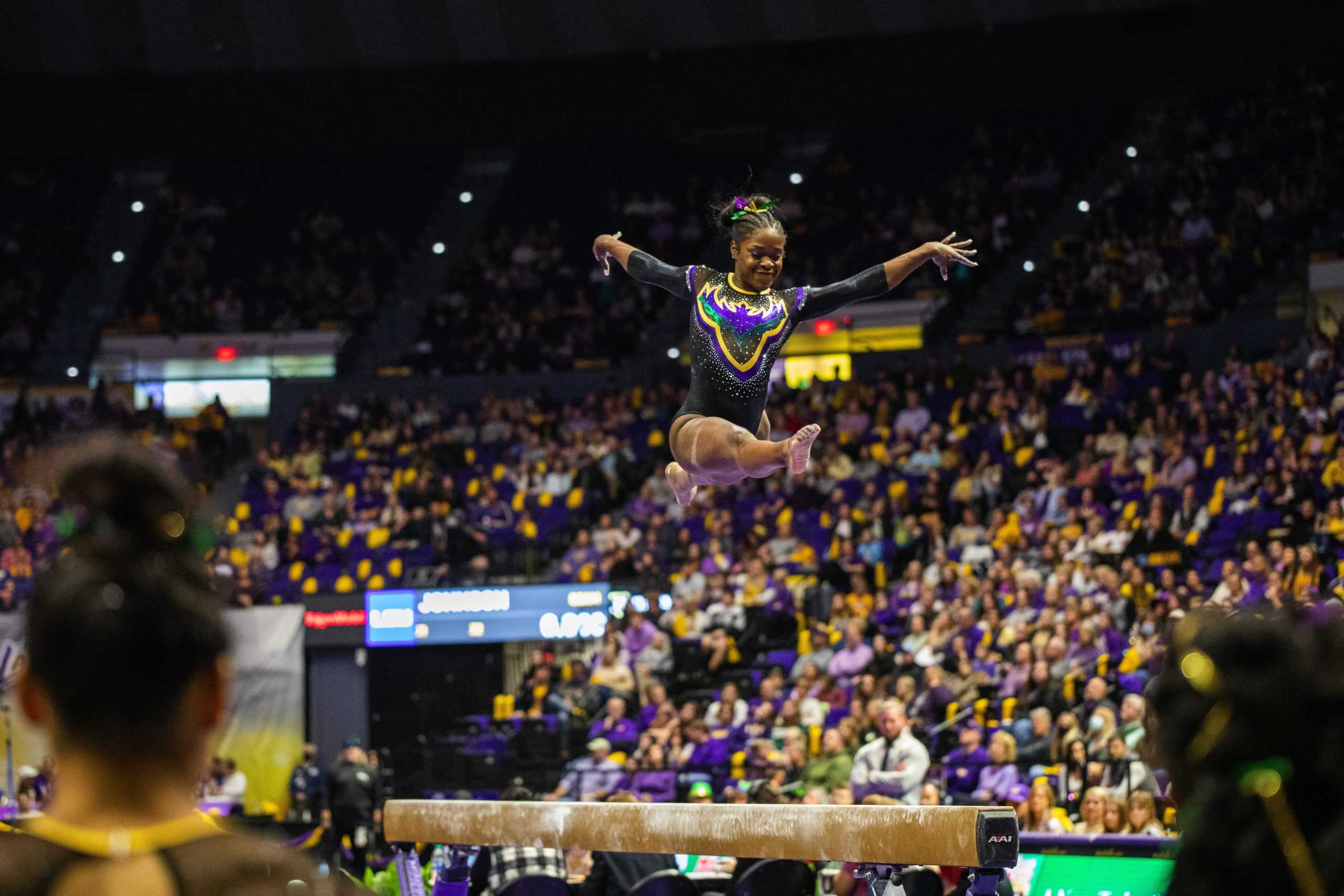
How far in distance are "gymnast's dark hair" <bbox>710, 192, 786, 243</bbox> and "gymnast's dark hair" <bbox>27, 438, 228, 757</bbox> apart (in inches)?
176

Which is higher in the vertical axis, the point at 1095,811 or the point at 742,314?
the point at 742,314

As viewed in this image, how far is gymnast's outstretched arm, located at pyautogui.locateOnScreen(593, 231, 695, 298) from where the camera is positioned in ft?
20.5

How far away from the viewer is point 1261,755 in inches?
64.1

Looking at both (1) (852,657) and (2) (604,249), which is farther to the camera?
(1) (852,657)

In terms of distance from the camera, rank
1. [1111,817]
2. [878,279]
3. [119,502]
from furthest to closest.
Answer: [1111,817] < [878,279] < [119,502]

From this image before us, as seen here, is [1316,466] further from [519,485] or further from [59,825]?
[59,825]

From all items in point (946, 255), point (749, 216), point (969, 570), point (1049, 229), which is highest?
point (1049, 229)

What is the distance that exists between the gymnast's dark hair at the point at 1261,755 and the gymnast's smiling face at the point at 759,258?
14.5ft

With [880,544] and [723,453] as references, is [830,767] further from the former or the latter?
[723,453]

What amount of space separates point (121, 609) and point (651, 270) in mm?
4697

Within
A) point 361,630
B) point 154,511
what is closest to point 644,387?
point 361,630

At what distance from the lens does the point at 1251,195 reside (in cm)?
1877

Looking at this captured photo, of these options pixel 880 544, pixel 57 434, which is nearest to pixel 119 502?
pixel 880 544

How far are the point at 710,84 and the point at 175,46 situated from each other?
8.03 metres
